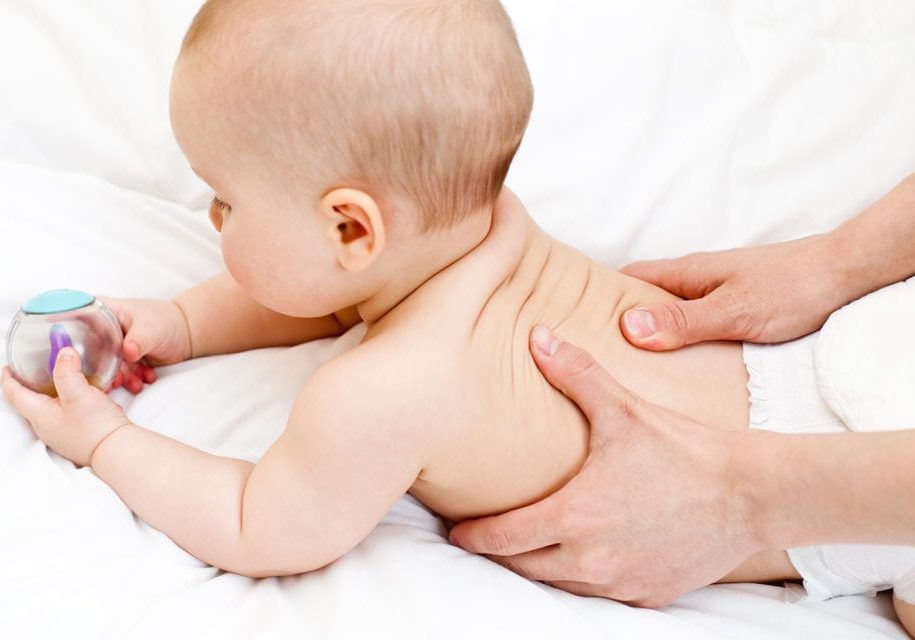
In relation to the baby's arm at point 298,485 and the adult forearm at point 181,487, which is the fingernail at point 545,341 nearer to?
the baby's arm at point 298,485

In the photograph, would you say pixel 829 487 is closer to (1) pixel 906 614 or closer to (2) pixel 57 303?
(1) pixel 906 614

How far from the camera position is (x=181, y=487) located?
1023 millimetres

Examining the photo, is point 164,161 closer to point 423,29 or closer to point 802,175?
point 423,29

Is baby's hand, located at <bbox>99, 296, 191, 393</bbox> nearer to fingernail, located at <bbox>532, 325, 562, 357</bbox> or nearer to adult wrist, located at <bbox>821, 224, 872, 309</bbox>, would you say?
fingernail, located at <bbox>532, 325, 562, 357</bbox>

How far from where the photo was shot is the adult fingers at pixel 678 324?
1.12m

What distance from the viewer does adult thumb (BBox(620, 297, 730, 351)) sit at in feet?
3.68

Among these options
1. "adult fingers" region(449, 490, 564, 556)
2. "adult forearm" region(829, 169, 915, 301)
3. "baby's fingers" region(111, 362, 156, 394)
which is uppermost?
"adult forearm" region(829, 169, 915, 301)

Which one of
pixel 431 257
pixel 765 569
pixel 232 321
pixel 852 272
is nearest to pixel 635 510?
pixel 765 569

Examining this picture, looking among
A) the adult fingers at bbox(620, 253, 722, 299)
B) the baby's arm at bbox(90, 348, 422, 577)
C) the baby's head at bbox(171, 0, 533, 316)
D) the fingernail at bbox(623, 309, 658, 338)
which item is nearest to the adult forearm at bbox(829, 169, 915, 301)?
the adult fingers at bbox(620, 253, 722, 299)

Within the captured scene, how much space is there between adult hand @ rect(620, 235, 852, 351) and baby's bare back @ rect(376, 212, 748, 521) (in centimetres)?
2

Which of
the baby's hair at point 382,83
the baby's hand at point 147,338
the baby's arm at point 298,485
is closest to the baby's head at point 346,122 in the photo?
the baby's hair at point 382,83

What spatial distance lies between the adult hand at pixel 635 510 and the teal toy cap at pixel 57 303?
505 millimetres

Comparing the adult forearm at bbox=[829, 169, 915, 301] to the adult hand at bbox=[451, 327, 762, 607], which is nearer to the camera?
the adult hand at bbox=[451, 327, 762, 607]

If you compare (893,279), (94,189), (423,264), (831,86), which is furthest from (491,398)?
(831,86)
